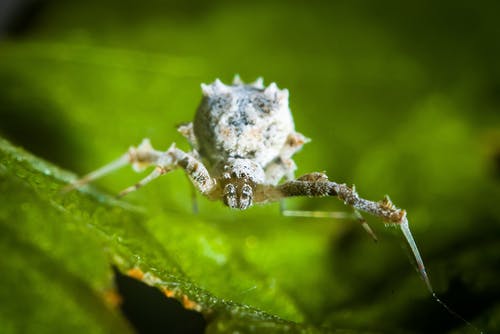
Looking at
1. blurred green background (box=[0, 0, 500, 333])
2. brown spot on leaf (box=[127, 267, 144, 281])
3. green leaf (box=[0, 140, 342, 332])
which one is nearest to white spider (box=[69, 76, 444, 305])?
blurred green background (box=[0, 0, 500, 333])

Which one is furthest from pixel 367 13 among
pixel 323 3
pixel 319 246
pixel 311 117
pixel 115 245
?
pixel 115 245

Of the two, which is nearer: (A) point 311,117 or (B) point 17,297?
(B) point 17,297

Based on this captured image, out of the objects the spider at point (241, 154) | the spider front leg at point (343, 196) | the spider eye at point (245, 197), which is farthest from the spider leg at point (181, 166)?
the spider front leg at point (343, 196)

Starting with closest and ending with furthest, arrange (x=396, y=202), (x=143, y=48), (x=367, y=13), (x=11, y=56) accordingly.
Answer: (x=396, y=202) → (x=11, y=56) → (x=143, y=48) → (x=367, y=13)

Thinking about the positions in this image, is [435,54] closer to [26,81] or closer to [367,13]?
[367,13]

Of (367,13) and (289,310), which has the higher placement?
(367,13)

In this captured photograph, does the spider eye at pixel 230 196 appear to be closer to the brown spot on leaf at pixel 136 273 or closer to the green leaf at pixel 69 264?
the green leaf at pixel 69 264

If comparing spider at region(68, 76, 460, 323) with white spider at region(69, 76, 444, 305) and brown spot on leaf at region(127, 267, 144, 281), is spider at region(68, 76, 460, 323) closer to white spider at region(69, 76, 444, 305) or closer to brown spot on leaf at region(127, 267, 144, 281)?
white spider at region(69, 76, 444, 305)

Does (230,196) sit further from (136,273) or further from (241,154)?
(136,273)
